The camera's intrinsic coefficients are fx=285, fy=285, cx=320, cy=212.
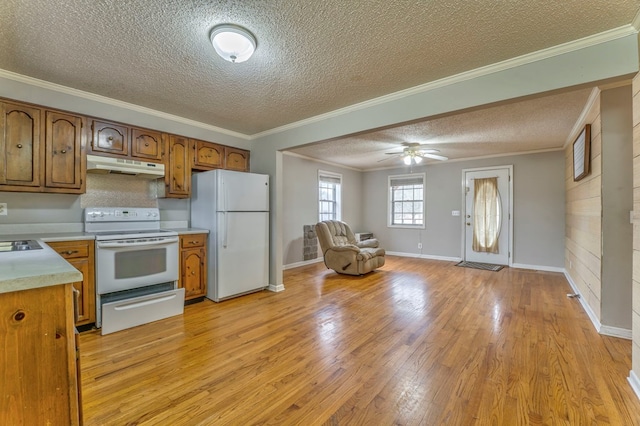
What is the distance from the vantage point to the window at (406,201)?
6.90 metres

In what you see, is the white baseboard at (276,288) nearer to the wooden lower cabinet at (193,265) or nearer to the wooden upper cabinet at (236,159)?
the wooden lower cabinet at (193,265)

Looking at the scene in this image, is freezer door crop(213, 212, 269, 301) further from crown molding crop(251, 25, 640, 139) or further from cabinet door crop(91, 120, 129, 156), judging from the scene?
crown molding crop(251, 25, 640, 139)

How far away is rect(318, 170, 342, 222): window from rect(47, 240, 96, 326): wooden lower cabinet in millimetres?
4386

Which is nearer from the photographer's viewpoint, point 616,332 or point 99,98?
point 616,332

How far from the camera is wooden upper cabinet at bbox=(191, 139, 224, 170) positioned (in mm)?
3791

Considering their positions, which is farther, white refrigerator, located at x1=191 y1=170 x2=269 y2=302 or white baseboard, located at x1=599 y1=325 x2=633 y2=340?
white refrigerator, located at x1=191 y1=170 x2=269 y2=302

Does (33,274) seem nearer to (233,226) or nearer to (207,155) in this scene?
(233,226)

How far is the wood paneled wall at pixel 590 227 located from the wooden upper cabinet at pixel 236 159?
13.7 feet

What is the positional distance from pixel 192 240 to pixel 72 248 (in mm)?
1122

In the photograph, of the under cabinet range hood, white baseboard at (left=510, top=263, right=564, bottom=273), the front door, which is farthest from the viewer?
the front door

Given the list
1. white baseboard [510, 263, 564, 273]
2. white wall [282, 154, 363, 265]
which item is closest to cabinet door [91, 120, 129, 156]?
white wall [282, 154, 363, 265]

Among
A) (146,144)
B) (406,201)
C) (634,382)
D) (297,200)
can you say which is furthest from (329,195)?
(634,382)

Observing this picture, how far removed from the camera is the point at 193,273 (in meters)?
3.47

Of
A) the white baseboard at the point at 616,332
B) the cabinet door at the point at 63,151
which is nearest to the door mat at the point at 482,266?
the white baseboard at the point at 616,332
